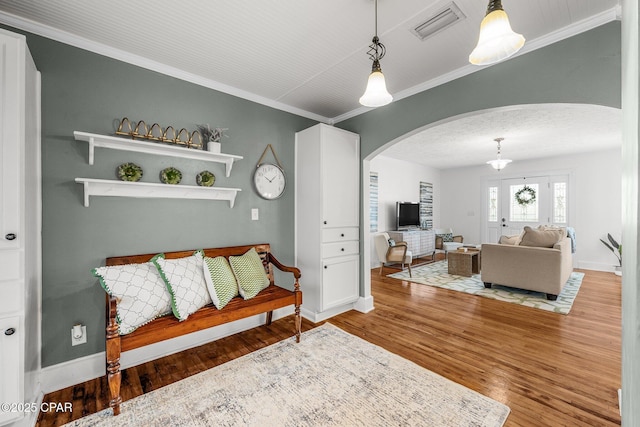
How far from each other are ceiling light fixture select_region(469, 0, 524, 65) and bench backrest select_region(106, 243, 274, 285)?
2468mm

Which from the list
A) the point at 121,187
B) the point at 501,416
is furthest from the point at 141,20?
the point at 501,416

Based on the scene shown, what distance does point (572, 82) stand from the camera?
1907 millimetres

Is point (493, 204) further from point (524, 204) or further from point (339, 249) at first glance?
point (339, 249)

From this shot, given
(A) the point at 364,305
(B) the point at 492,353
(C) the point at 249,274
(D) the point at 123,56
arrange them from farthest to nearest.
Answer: (A) the point at 364,305, (C) the point at 249,274, (B) the point at 492,353, (D) the point at 123,56

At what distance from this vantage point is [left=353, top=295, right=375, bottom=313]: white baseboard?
337 centimetres

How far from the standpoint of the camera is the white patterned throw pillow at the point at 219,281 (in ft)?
7.32

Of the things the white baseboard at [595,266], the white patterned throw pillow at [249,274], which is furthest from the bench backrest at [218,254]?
the white baseboard at [595,266]

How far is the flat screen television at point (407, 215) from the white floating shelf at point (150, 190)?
4514 mm

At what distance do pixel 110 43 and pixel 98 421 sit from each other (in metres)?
2.64

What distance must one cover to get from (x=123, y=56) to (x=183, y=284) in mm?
1921

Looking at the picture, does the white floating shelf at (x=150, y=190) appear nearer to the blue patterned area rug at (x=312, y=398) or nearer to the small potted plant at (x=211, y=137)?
the small potted plant at (x=211, y=137)

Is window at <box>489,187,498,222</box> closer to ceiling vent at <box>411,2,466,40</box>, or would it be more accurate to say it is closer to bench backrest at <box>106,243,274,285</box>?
ceiling vent at <box>411,2,466,40</box>

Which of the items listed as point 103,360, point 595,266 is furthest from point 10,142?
point 595,266

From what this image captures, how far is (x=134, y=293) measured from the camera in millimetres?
1888
